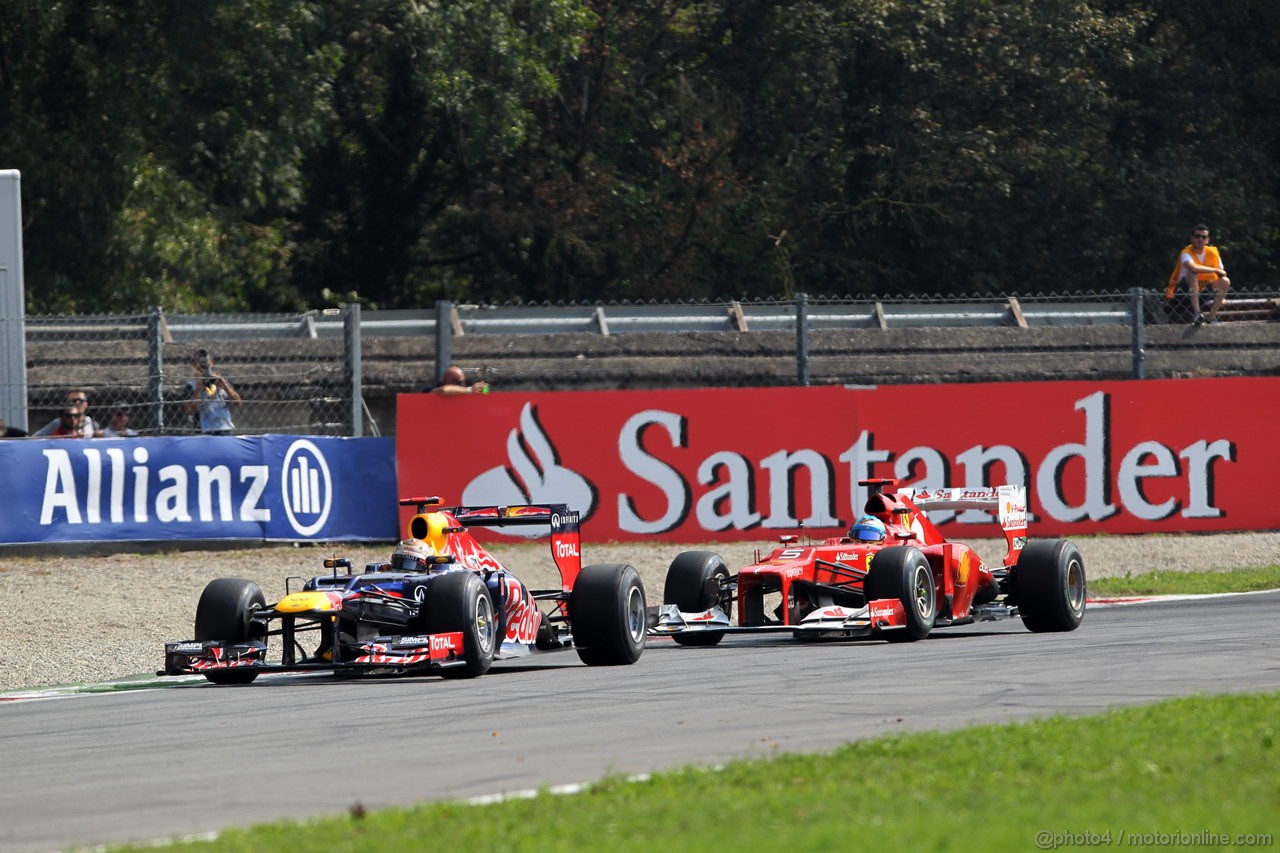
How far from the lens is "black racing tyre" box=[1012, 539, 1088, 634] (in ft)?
45.8

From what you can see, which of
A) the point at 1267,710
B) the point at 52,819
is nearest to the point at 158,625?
the point at 52,819

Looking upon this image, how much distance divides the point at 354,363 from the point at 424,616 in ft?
22.7

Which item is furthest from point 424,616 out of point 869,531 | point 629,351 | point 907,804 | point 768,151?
point 768,151

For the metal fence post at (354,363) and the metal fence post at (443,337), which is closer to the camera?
the metal fence post at (354,363)

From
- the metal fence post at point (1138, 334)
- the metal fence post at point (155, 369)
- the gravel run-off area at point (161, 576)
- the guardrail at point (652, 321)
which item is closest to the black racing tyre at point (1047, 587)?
the gravel run-off area at point (161, 576)

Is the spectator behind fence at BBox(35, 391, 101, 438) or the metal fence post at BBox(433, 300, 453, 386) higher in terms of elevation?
the metal fence post at BBox(433, 300, 453, 386)

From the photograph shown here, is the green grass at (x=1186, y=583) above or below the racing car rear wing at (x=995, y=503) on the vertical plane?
below

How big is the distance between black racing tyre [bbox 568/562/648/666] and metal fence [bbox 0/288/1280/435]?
6.49m

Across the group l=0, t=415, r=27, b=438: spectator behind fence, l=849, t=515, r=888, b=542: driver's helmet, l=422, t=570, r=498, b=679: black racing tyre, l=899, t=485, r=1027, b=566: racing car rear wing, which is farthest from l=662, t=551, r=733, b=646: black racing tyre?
l=0, t=415, r=27, b=438: spectator behind fence

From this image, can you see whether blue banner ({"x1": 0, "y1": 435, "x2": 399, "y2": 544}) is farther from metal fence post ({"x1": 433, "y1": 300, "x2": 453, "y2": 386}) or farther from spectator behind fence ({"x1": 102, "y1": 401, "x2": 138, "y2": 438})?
metal fence post ({"x1": 433, "y1": 300, "x2": 453, "y2": 386})

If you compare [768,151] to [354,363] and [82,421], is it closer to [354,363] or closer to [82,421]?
[354,363]

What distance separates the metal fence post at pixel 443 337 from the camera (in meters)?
19.3

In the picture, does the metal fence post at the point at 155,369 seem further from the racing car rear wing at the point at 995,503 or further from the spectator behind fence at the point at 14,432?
the racing car rear wing at the point at 995,503

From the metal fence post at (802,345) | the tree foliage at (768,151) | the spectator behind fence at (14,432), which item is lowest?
the spectator behind fence at (14,432)
